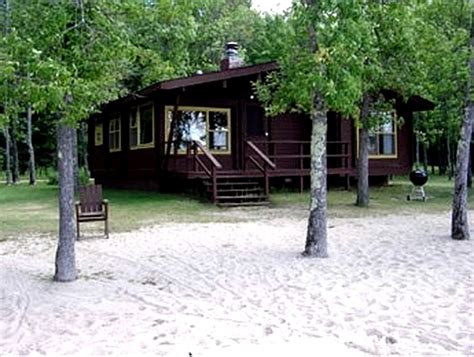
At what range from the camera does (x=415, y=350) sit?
4.16m

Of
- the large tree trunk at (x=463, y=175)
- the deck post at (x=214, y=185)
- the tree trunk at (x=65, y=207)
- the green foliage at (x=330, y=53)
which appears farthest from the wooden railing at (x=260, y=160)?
the tree trunk at (x=65, y=207)

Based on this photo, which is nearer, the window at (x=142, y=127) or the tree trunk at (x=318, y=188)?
the tree trunk at (x=318, y=188)

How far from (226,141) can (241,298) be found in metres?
13.2

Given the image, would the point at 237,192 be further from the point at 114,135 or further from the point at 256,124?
the point at 114,135

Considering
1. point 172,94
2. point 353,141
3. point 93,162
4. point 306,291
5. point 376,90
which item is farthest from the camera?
point 93,162

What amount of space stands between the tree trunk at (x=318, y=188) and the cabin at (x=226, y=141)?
719cm

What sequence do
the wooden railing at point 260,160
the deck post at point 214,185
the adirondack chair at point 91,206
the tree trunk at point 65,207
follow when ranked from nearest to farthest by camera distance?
the tree trunk at point 65,207
the adirondack chair at point 91,206
the deck post at point 214,185
the wooden railing at point 260,160

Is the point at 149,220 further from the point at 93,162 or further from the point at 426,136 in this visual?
the point at 426,136

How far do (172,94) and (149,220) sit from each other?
230 inches

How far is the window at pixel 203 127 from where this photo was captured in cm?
1803

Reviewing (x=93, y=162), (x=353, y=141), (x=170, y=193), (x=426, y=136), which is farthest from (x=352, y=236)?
(x=426, y=136)

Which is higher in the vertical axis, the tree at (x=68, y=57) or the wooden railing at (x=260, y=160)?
the tree at (x=68, y=57)

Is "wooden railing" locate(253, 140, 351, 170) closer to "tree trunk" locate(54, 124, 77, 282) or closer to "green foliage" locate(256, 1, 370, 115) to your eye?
"green foliage" locate(256, 1, 370, 115)

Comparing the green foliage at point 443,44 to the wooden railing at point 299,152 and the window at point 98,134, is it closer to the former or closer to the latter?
the wooden railing at point 299,152
